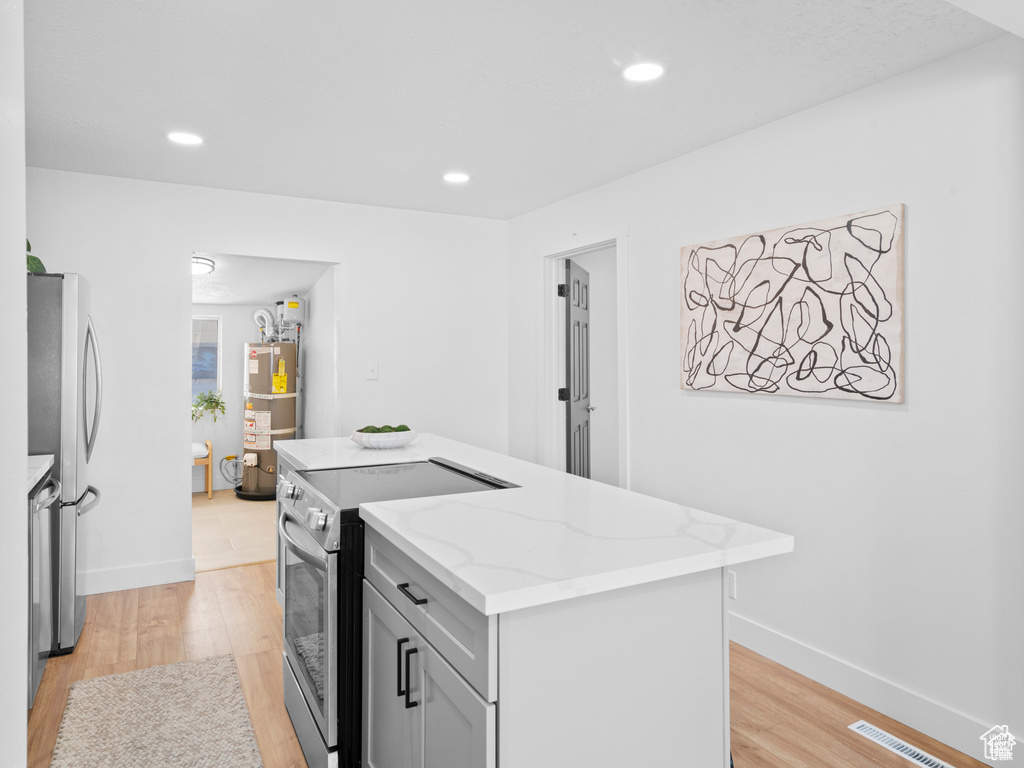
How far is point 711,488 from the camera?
122 inches

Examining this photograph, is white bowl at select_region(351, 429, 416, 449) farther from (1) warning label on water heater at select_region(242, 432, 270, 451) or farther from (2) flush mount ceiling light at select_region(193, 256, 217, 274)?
(1) warning label on water heater at select_region(242, 432, 270, 451)

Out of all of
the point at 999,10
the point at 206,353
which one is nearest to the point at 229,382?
the point at 206,353

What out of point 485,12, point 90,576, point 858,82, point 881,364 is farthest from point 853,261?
point 90,576

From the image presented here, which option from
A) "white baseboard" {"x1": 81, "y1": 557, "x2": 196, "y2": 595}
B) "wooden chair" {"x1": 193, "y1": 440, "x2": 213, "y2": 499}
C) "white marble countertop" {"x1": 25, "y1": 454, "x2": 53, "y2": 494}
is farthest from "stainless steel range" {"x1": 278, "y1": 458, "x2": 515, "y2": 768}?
"wooden chair" {"x1": 193, "y1": 440, "x2": 213, "y2": 499}

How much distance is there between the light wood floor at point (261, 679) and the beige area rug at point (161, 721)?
53 millimetres

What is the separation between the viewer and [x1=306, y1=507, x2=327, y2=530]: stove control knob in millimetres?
1826

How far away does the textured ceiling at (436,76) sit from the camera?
196 centimetres

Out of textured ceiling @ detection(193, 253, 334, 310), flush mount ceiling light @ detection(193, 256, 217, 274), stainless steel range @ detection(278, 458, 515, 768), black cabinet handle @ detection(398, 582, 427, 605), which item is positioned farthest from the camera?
flush mount ceiling light @ detection(193, 256, 217, 274)

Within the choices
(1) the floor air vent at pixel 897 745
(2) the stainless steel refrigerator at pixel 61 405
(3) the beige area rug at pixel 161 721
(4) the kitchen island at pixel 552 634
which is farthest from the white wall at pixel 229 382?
(1) the floor air vent at pixel 897 745

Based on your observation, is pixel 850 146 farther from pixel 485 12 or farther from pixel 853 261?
pixel 485 12

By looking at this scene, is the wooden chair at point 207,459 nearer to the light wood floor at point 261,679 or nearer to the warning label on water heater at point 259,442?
the warning label on water heater at point 259,442

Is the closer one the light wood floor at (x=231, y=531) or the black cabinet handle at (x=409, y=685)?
the black cabinet handle at (x=409, y=685)

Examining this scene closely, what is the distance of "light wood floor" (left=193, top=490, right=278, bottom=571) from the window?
1.20 m

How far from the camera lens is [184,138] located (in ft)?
9.90
